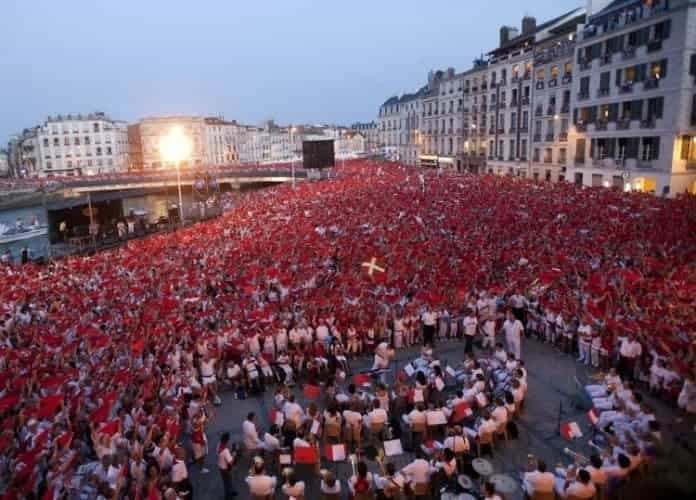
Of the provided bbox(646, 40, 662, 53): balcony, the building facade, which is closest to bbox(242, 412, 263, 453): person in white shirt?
bbox(646, 40, 662, 53): balcony

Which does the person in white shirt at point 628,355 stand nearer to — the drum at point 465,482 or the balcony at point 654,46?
the drum at point 465,482

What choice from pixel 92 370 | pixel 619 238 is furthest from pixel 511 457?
pixel 619 238

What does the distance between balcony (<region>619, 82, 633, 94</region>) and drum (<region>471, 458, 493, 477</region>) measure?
4129 centimetres

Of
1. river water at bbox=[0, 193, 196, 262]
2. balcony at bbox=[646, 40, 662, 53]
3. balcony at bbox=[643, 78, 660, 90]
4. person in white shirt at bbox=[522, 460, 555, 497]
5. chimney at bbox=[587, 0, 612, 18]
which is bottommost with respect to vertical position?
river water at bbox=[0, 193, 196, 262]

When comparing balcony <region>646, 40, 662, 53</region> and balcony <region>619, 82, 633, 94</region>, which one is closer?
balcony <region>646, 40, 662, 53</region>

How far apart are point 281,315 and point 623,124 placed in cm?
3839

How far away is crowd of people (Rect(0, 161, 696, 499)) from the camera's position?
955cm

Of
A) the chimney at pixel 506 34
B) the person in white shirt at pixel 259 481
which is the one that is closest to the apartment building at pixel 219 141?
the chimney at pixel 506 34

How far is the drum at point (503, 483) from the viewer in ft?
27.7

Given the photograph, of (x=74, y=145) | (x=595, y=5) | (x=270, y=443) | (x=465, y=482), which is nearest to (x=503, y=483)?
(x=465, y=482)

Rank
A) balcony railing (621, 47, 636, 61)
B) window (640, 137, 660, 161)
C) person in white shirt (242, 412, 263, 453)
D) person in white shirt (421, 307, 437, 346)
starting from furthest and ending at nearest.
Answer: balcony railing (621, 47, 636, 61) < window (640, 137, 660, 161) < person in white shirt (421, 307, 437, 346) < person in white shirt (242, 412, 263, 453)

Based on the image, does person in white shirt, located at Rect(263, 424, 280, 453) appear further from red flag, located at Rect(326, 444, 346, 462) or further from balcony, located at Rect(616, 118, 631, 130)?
balcony, located at Rect(616, 118, 631, 130)

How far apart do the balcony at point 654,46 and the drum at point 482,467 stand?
3961 cm

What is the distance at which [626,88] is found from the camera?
41.3 meters
